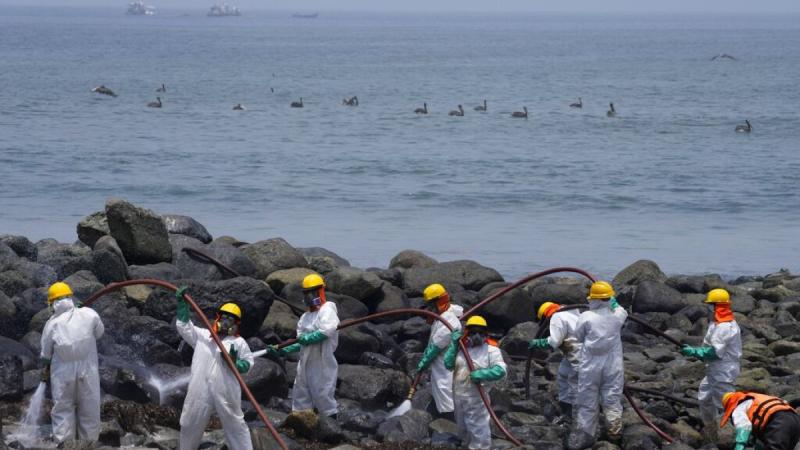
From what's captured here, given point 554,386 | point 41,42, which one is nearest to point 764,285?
point 554,386

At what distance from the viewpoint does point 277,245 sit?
930 inches

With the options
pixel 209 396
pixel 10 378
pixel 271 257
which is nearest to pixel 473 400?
pixel 209 396

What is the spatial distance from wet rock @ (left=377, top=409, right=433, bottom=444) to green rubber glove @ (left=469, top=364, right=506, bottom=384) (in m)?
1.11

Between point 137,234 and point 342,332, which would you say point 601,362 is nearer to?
point 342,332

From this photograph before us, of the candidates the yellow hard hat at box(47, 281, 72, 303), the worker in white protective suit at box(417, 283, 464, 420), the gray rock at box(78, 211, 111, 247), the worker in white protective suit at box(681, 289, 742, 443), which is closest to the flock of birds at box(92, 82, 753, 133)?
the gray rock at box(78, 211, 111, 247)

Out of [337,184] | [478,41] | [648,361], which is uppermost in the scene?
[648,361]

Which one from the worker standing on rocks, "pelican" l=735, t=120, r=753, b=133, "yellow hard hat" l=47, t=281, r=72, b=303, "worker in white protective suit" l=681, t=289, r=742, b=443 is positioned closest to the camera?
the worker standing on rocks

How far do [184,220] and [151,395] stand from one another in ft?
30.5

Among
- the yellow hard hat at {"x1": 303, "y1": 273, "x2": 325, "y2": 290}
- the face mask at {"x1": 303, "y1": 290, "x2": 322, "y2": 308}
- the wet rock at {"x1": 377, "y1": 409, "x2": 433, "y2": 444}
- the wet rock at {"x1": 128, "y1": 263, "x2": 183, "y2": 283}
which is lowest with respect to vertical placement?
the wet rock at {"x1": 377, "y1": 409, "x2": 433, "y2": 444}

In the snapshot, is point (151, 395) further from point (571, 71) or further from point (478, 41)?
point (478, 41)

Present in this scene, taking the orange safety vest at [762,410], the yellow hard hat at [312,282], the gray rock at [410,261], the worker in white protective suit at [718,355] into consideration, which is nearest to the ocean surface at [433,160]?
the gray rock at [410,261]

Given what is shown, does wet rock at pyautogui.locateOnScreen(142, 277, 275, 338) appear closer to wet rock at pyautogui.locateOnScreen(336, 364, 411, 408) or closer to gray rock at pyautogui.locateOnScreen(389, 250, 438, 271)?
wet rock at pyautogui.locateOnScreen(336, 364, 411, 408)

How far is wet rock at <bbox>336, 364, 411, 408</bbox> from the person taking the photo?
59.6 feet

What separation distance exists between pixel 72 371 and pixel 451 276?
33.7 ft
